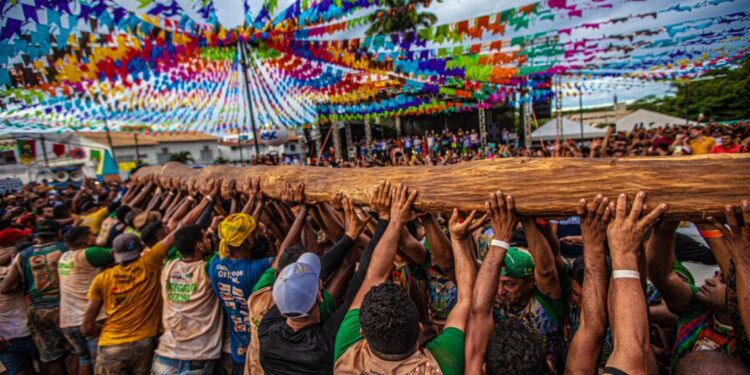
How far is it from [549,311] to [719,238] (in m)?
0.89

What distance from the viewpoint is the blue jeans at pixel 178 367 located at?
2943 millimetres

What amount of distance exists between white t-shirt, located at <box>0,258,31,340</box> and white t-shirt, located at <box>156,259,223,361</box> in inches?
81.2

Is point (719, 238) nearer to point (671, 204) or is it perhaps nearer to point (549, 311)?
point (671, 204)

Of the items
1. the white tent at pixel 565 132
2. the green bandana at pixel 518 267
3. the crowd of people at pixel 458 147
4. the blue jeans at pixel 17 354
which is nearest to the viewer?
the green bandana at pixel 518 267

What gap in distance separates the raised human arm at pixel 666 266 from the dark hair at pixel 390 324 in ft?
4.04

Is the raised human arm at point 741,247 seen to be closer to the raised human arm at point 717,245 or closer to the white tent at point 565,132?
the raised human arm at point 717,245

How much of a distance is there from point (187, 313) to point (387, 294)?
222cm

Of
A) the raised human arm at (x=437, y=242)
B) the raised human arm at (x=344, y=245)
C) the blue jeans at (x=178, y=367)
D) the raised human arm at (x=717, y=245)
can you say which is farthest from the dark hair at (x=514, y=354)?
the blue jeans at (x=178, y=367)

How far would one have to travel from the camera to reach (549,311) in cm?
210

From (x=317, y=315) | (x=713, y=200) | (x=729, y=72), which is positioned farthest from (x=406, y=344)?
(x=729, y=72)

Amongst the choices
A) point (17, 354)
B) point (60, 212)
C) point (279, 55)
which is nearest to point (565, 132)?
point (279, 55)

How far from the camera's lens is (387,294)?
155 centimetres

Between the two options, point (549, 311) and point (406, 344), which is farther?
point (549, 311)

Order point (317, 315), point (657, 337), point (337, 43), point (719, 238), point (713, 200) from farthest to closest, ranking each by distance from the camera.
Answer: point (337, 43) → point (657, 337) → point (317, 315) → point (719, 238) → point (713, 200)
